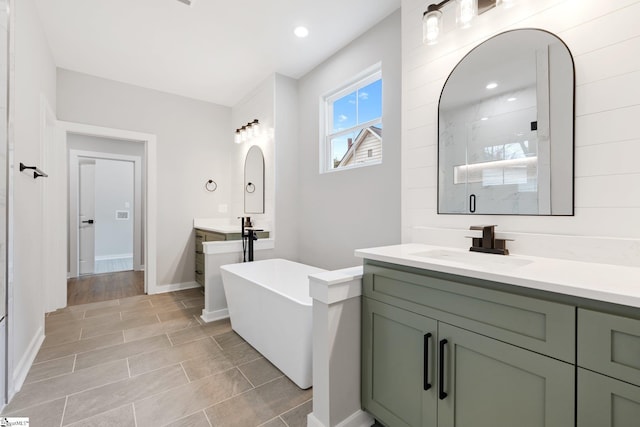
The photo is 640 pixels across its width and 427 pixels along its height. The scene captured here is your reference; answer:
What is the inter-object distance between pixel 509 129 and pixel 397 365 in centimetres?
133

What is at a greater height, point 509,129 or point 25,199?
point 509,129

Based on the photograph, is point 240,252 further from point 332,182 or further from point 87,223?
point 87,223

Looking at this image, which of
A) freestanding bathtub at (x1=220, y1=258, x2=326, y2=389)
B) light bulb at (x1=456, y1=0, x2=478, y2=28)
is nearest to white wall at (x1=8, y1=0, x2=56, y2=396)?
freestanding bathtub at (x1=220, y1=258, x2=326, y2=389)

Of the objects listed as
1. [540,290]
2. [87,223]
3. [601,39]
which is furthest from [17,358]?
[87,223]

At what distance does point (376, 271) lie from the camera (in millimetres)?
1457

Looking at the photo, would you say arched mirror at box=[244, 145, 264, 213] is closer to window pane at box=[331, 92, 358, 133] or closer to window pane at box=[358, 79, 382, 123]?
window pane at box=[331, 92, 358, 133]

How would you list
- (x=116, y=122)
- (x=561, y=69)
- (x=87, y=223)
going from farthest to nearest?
(x=87, y=223), (x=116, y=122), (x=561, y=69)

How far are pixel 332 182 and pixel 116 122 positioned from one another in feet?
9.63

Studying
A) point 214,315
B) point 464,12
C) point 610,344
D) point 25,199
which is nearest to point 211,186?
point 214,315

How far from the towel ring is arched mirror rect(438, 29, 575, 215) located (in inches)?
139

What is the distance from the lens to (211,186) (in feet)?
14.4

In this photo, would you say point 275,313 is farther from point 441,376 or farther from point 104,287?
point 104,287

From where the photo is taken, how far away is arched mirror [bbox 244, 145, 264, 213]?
3705mm

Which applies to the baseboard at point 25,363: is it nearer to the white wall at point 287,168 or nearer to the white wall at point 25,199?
the white wall at point 25,199
